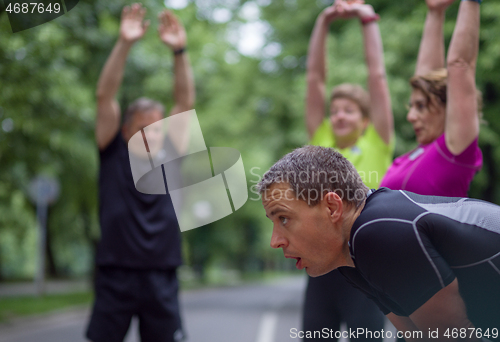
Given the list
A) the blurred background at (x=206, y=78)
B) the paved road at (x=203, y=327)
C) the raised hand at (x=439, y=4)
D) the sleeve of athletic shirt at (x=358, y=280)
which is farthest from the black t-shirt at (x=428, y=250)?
the paved road at (x=203, y=327)

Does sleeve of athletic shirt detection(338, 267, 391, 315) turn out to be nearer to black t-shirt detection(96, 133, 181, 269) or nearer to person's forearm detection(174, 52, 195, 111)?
black t-shirt detection(96, 133, 181, 269)

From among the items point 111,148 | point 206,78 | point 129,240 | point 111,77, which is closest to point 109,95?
point 111,77

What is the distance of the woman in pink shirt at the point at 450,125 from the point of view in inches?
87.3

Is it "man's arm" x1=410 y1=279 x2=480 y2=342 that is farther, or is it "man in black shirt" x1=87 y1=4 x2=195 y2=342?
"man in black shirt" x1=87 y1=4 x2=195 y2=342

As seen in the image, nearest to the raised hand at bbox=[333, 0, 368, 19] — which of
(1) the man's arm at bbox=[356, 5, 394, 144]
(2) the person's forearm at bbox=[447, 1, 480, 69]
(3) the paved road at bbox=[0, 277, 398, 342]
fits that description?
(1) the man's arm at bbox=[356, 5, 394, 144]

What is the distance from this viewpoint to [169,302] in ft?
9.89

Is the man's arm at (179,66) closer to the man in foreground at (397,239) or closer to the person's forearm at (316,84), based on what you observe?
the person's forearm at (316,84)

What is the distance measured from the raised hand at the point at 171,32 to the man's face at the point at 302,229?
6.58ft

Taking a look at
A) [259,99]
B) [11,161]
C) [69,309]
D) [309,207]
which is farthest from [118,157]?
[259,99]

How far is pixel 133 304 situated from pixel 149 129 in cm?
94

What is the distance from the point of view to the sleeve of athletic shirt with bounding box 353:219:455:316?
149 centimetres

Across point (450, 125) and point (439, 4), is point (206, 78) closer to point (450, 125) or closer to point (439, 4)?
point (439, 4)

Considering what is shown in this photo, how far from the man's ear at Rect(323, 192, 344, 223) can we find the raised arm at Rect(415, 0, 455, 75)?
1.46 m

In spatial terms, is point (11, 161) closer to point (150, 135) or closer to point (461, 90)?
point (150, 135)
